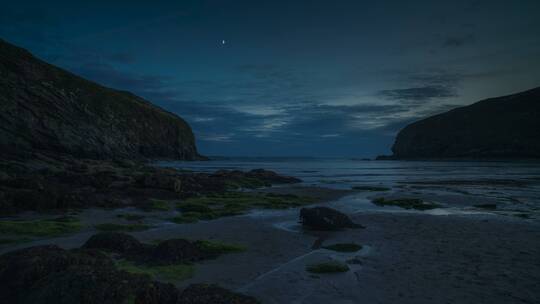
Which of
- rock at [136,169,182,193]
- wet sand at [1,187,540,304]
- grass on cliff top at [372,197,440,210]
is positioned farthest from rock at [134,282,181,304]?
rock at [136,169,182,193]

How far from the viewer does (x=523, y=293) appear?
25.6 feet

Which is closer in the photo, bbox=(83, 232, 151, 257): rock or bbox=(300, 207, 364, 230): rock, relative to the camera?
bbox=(83, 232, 151, 257): rock

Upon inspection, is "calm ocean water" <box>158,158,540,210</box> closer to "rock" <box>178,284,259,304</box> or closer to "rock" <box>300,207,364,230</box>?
"rock" <box>300,207,364,230</box>

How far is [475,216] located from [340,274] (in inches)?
551

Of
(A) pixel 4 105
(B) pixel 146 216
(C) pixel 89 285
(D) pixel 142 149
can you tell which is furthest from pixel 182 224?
(D) pixel 142 149

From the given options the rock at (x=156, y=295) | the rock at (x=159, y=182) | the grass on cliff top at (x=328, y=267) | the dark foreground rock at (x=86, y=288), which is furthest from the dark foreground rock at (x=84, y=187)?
the rock at (x=156, y=295)

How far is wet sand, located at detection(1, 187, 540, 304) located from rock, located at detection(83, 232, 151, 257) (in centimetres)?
184

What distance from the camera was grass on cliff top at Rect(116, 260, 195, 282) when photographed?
8500 mm

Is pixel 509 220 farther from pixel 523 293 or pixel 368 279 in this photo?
pixel 368 279

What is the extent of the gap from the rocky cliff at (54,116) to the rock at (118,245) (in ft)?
121

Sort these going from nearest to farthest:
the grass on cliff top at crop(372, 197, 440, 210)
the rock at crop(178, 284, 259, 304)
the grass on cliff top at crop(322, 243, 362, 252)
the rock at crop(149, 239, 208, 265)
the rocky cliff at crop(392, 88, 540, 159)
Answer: the rock at crop(178, 284, 259, 304)
the rock at crop(149, 239, 208, 265)
the grass on cliff top at crop(322, 243, 362, 252)
the grass on cliff top at crop(372, 197, 440, 210)
the rocky cliff at crop(392, 88, 540, 159)

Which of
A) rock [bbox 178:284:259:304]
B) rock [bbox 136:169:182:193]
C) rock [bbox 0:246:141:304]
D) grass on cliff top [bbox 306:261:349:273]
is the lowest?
grass on cliff top [bbox 306:261:349:273]

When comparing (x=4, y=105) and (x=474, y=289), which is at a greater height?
(x=4, y=105)

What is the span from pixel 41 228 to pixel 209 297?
11.9m
